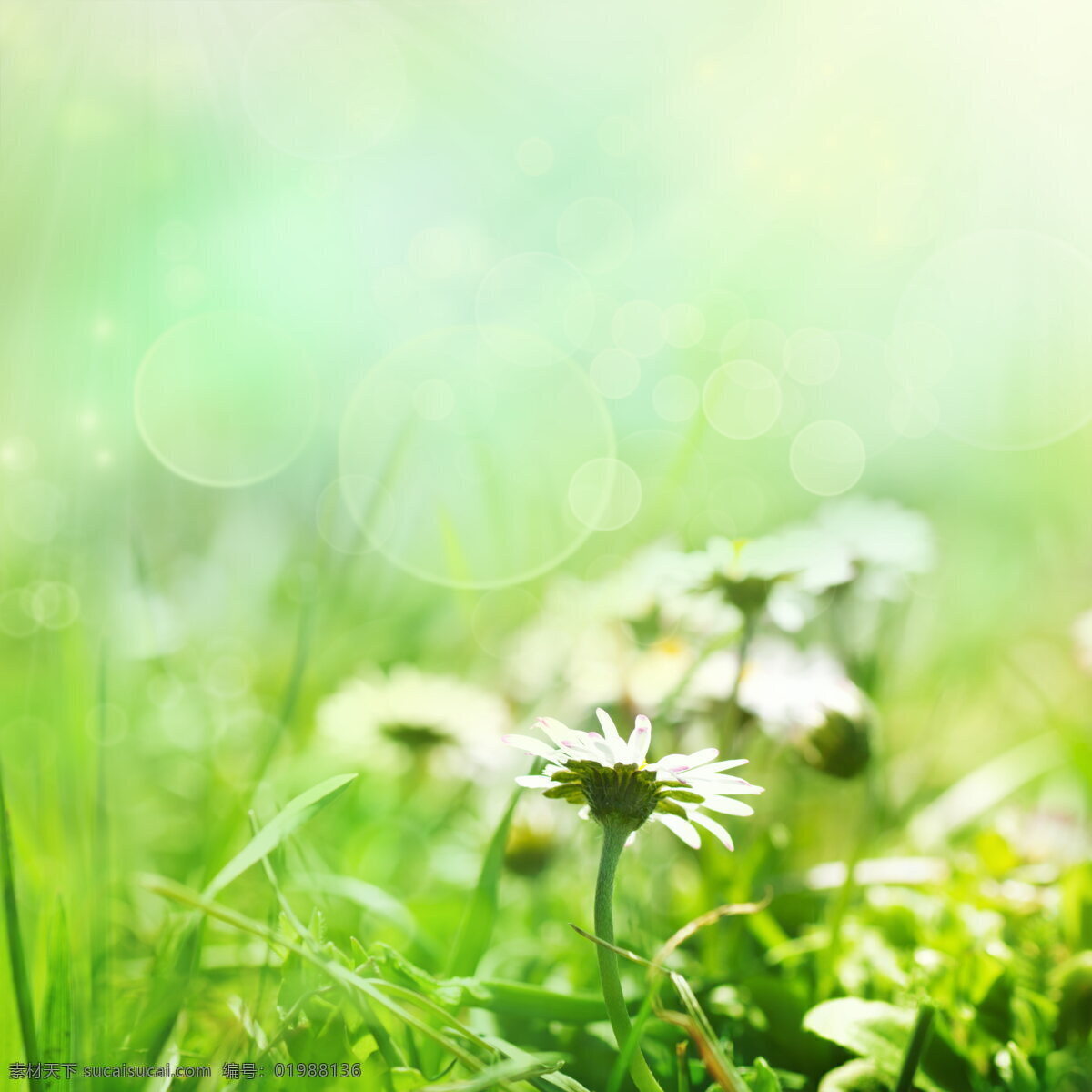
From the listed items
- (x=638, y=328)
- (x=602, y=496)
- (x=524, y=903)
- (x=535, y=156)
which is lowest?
(x=524, y=903)

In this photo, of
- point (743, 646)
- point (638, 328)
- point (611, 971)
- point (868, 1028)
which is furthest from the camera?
point (638, 328)

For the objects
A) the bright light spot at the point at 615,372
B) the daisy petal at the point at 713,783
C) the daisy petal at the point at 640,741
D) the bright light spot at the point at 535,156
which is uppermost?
the bright light spot at the point at 535,156

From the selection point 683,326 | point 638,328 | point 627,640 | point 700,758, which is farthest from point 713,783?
point 638,328

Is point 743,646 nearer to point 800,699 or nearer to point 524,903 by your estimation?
point 800,699

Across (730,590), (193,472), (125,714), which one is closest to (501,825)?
(730,590)

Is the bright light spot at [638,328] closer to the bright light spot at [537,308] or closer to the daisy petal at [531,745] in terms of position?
the bright light spot at [537,308]

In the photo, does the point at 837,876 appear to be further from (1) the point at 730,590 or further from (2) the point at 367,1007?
(2) the point at 367,1007

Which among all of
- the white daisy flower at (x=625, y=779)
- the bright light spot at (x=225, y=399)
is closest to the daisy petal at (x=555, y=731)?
the white daisy flower at (x=625, y=779)

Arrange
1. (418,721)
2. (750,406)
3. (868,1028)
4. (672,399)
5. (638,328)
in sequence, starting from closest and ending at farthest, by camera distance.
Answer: (868,1028), (418,721), (638,328), (750,406), (672,399)
